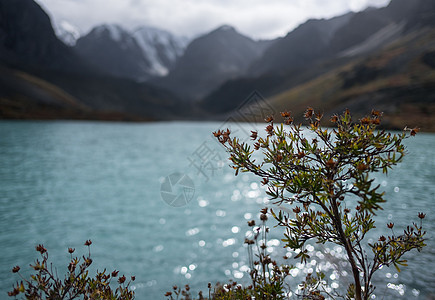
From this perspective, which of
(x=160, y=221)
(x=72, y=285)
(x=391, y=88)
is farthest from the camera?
(x=391, y=88)

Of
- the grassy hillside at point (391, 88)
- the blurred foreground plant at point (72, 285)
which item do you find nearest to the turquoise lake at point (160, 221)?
the blurred foreground plant at point (72, 285)

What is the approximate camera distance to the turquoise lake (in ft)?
34.0

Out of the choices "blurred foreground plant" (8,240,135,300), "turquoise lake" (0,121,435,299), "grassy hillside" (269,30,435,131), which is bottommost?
"blurred foreground plant" (8,240,135,300)

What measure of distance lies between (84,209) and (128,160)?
73.2ft

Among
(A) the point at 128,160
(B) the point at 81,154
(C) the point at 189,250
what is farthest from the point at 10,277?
(B) the point at 81,154

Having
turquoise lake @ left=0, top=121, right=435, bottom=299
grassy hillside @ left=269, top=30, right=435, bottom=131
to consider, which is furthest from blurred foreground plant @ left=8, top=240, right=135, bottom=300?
grassy hillside @ left=269, top=30, right=435, bottom=131

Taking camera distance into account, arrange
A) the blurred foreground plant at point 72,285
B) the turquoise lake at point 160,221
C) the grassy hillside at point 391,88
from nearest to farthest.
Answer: the blurred foreground plant at point 72,285
the turquoise lake at point 160,221
the grassy hillside at point 391,88

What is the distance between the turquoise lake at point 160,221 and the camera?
10.4 m

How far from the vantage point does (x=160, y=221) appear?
18.3 m

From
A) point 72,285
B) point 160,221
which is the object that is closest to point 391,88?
point 160,221

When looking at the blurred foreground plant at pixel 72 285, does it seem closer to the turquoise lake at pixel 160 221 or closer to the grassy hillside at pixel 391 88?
the turquoise lake at pixel 160 221

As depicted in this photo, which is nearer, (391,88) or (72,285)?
(72,285)

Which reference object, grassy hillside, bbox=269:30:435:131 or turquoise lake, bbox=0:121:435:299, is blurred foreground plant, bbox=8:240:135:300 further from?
grassy hillside, bbox=269:30:435:131

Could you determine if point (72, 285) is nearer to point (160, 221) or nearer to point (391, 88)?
point (160, 221)
